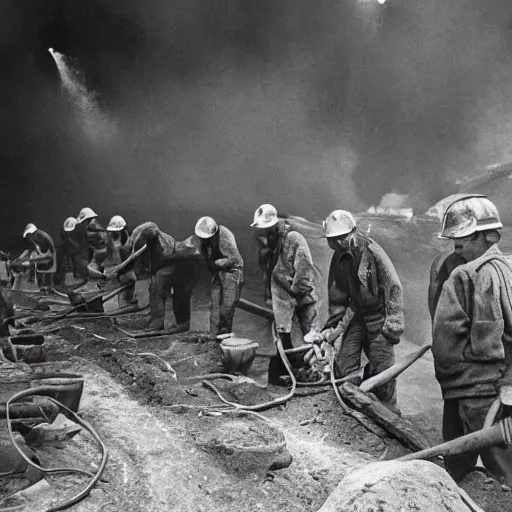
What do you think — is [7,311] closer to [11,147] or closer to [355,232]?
[355,232]

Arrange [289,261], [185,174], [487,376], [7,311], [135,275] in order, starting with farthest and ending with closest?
[185,174]
[135,275]
[7,311]
[289,261]
[487,376]

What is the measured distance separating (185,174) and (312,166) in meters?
4.19

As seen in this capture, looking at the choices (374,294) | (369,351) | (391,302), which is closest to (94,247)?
(369,351)

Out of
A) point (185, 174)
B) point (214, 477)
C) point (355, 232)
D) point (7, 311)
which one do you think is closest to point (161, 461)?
point (214, 477)

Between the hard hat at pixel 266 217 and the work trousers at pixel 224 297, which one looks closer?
the hard hat at pixel 266 217

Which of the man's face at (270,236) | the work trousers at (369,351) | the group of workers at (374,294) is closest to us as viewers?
the group of workers at (374,294)

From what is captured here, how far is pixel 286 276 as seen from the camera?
19.3ft

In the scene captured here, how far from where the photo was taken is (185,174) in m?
12.3

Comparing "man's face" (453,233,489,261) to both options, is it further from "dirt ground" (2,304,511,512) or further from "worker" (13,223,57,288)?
"worker" (13,223,57,288)

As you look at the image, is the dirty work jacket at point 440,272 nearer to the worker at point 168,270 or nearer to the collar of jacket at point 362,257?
the collar of jacket at point 362,257

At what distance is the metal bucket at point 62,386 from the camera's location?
4.09 meters

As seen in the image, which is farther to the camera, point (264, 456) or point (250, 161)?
point (250, 161)

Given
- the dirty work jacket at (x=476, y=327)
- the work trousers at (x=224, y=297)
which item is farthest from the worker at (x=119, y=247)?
the dirty work jacket at (x=476, y=327)

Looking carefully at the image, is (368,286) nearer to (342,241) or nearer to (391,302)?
(391,302)
